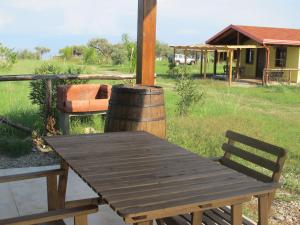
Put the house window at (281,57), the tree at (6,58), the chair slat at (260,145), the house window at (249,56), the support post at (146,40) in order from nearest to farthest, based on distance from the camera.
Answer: the chair slat at (260,145) → the support post at (146,40) → the tree at (6,58) → the house window at (281,57) → the house window at (249,56)

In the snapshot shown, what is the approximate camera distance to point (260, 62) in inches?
971

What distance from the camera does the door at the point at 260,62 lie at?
80.1 feet

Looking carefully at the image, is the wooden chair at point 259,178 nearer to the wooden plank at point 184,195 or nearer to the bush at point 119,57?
the wooden plank at point 184,195

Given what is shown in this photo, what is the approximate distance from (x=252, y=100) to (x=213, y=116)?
5239 millimetres

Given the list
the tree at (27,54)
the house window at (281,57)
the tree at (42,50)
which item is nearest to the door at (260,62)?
the house window at (281,57)

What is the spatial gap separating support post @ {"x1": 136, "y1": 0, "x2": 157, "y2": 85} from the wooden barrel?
389 millimetres

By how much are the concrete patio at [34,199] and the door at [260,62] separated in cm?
2131

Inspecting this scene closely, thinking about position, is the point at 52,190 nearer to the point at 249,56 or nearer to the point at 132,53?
the point at 132,53

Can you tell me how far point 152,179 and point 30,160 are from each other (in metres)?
3.71

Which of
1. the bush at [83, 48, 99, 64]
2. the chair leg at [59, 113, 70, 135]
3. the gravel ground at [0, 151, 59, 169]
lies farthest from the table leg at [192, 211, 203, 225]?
the bush at [83, 48, 99, 64]

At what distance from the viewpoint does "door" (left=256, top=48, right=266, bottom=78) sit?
80.1 ft

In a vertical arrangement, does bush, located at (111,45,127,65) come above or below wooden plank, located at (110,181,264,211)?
above

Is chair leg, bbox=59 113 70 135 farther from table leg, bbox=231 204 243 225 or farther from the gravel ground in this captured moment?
table leg, bbox=231 204 243 225

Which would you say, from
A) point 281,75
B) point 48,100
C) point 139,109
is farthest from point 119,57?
point 139,109
